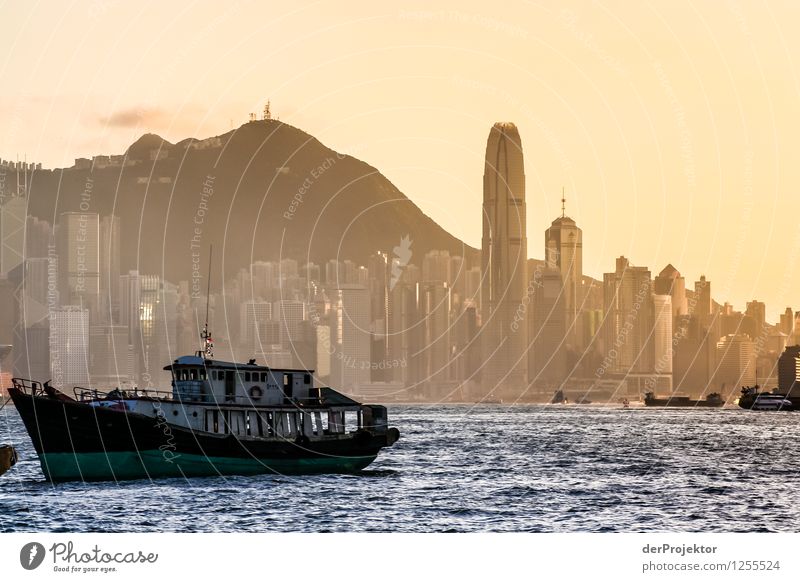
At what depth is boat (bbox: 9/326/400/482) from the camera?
106 m

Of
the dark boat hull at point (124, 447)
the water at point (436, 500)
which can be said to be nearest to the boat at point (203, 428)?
the dark boat hull at point (124, 447)

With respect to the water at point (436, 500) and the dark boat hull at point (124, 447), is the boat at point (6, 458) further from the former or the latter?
the dark boat hull at point (124, 447)

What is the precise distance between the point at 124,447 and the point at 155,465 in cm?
366

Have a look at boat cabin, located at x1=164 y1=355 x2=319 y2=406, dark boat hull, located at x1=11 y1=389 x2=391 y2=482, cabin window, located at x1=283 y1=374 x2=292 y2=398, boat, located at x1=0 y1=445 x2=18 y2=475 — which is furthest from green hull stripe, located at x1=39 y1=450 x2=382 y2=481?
cabin window, located at x1=283 y1=374 x2=292 y2=398

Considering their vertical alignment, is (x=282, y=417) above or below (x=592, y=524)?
above

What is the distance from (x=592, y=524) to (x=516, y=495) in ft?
57.5

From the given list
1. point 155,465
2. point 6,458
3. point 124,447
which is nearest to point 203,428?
point 155,465

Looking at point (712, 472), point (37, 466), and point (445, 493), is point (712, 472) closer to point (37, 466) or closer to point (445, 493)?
point (445, 493)

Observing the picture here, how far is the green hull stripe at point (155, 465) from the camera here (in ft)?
351

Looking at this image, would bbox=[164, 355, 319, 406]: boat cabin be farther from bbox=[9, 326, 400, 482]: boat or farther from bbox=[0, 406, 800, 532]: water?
bbox=[0, 406, 800, 532]: water

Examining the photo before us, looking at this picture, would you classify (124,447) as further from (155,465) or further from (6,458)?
(6,458)

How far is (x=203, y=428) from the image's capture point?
11144cm
